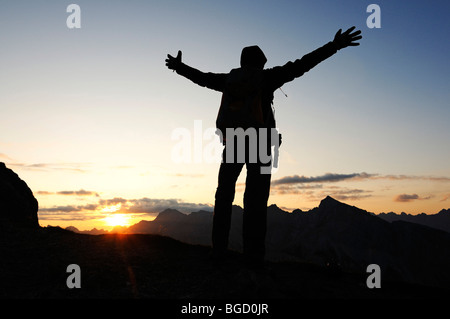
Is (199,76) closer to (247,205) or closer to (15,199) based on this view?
(247,205)

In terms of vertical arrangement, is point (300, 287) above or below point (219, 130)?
below

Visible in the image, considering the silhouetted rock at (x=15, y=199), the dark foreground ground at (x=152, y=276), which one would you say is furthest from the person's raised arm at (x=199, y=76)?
the silhouetted rock at (x=15, y=199)

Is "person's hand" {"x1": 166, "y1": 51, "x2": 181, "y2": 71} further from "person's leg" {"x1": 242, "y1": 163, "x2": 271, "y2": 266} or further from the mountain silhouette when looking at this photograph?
the mountain silhouette

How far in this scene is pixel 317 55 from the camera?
6492 mm

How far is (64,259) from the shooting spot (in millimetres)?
6531

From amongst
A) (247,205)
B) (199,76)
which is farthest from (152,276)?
(199,76)

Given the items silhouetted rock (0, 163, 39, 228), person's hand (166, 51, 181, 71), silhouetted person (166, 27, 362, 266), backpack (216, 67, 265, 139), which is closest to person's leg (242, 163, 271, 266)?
silhouetted person (166, 27, 362, 266)

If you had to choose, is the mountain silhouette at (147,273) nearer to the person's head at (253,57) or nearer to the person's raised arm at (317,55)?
the person's raised arm at (317,55)

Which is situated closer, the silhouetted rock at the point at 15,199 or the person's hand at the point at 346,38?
the person's hand at the point at 346,38

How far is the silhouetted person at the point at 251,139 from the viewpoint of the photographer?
6.54 metres

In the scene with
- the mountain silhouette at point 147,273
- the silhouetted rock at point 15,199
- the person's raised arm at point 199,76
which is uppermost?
the person's raised arm at point 199,76
